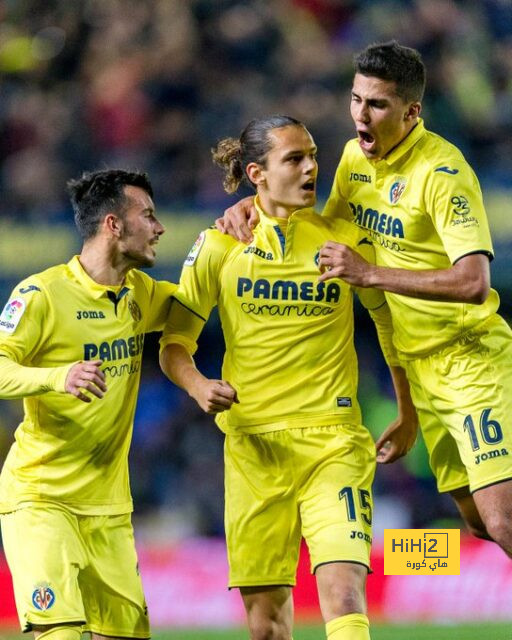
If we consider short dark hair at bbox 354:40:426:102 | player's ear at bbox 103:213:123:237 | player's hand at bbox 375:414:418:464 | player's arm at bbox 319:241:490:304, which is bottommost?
player's hand at bbox 375:414:418:464

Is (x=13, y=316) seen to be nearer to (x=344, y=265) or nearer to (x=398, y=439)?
(x=344, y=265)

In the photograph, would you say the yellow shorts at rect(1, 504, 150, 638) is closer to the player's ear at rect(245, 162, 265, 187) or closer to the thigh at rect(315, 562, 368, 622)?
the thigh at rect(315, 562, 368, 622)

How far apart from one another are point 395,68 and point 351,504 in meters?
1.76

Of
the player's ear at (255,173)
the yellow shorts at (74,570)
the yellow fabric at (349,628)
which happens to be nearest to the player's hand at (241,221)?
the player's ear at (255,173)

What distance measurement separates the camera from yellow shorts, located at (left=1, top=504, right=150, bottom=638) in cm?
486

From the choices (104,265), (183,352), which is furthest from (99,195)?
(183,352)

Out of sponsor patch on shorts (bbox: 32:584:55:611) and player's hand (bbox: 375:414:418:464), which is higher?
player's hand (bbox: 375:414:418:464)

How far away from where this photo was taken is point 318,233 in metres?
5.41

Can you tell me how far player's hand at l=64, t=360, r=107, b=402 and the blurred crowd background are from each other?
5.01m

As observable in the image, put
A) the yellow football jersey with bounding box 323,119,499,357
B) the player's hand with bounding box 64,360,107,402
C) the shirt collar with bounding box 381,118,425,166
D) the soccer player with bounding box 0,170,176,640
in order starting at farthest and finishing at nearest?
the shirt collar with bounding box 381,118,425,166, the yellow football jersey with bounding box 323,119,499,357, the soccer player with bounding box 0,170,176,640, the player's hand with bounding box 64,360,107,402

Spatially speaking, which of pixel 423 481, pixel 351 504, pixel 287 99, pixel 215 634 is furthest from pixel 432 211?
pixel 287 99
